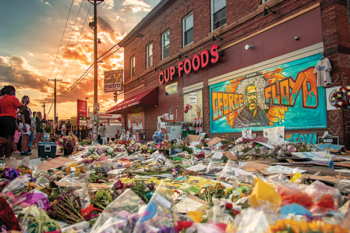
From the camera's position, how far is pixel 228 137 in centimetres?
927

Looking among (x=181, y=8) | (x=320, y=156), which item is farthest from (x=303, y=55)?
(x=181, y=8)

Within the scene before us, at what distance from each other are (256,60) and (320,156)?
182 inches

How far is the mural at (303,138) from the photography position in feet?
20.9

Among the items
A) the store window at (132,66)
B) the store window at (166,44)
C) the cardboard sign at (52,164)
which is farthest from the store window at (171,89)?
the cardboard sign at (52,164)

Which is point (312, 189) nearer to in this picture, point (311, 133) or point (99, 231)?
point (99, 231)

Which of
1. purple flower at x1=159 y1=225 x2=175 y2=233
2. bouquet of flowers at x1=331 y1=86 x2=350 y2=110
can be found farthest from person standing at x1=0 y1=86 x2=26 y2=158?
bouquet of flowers at x1=331 y1=86 x2=350 y2=110

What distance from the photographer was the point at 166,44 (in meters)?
14.4

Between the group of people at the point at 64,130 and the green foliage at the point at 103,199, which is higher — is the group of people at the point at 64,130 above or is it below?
above

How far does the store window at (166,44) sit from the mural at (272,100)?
5.81 metres

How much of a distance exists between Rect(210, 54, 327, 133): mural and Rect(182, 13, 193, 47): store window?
3.97m

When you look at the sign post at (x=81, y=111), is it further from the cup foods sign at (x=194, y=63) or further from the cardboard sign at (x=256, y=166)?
the cardboard sign at (x=256, y=166)

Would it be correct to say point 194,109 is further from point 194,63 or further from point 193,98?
point 194,63

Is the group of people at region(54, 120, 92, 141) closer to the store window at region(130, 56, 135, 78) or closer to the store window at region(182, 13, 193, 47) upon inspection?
the store window at region(130, 56, 135, 78)

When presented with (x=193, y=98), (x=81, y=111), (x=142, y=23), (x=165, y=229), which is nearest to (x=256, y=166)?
(x=165, y=229)
